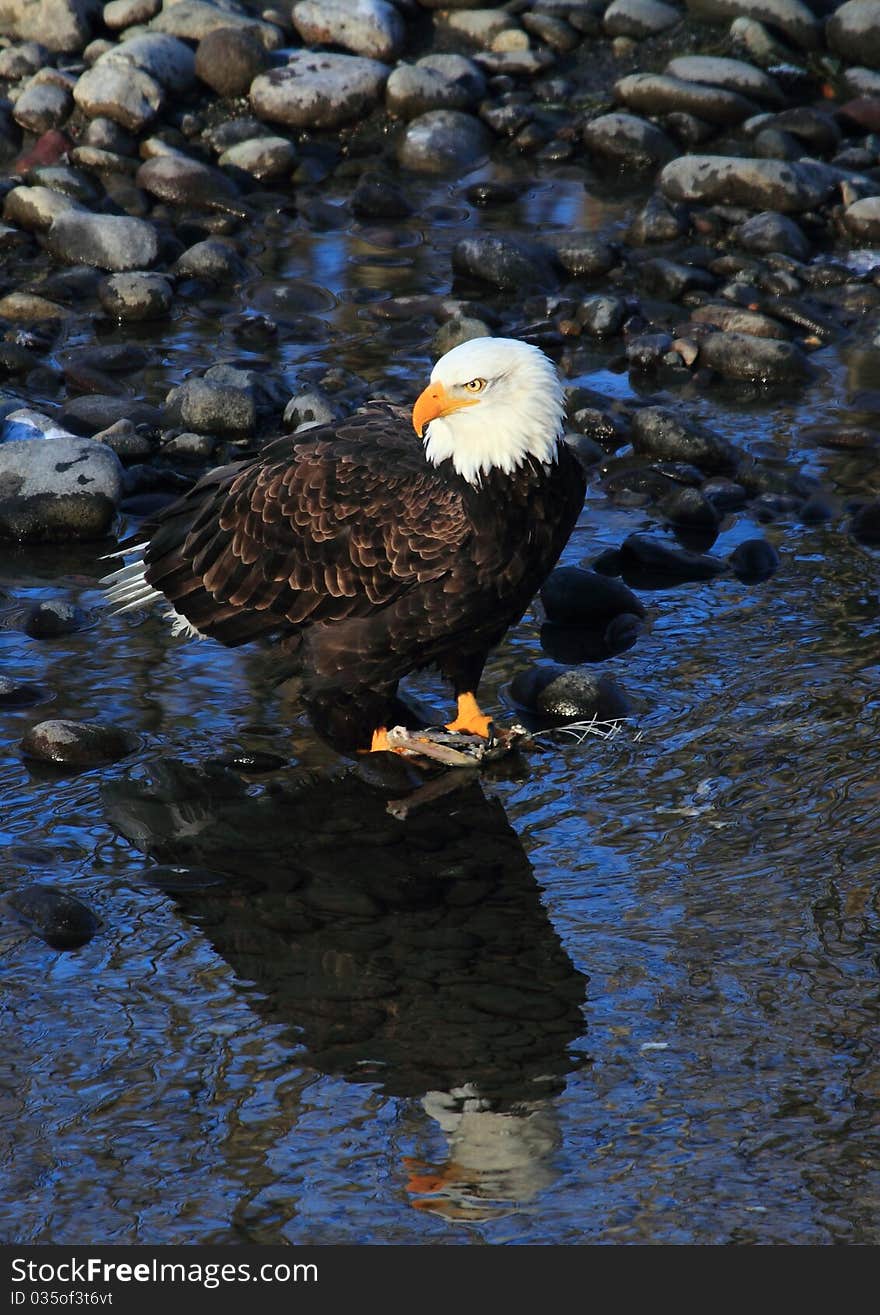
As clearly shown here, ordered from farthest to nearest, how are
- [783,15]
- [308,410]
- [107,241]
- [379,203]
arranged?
[783,15], [379,203], [107,241], [308,410]

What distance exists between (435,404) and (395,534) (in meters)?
0.41

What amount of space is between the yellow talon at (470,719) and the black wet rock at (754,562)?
1512mm

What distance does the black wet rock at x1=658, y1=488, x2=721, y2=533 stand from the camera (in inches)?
286

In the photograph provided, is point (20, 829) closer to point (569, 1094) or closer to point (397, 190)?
point (569, 1094)

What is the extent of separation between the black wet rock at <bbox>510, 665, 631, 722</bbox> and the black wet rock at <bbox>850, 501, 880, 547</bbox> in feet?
5.51

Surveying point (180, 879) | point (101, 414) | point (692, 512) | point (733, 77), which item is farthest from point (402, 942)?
point (733, 77)

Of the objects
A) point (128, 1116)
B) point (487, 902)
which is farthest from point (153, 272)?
point (128, 1116)

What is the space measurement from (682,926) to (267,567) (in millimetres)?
1896

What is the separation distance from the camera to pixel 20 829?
17.4 ft

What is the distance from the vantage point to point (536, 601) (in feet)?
22.5

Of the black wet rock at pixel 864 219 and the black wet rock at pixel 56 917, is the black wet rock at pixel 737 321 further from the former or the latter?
the black wet rock at pixel 56 917

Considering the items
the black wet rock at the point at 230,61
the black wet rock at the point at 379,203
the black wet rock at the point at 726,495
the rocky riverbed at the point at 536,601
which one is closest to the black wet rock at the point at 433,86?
the rocky riverbed at the point at 536,601

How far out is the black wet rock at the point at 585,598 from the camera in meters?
6.55

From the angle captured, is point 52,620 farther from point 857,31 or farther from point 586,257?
point 857,31
